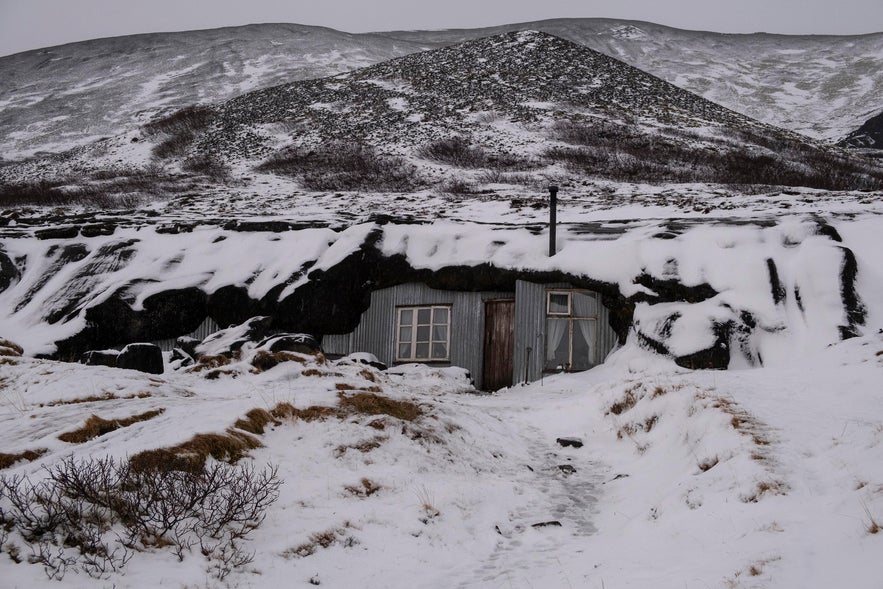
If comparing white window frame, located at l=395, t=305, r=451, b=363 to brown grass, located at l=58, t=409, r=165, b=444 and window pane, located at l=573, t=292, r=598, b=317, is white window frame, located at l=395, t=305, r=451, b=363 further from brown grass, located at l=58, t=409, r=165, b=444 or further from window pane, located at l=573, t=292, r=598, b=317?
brown grass, located at l=58, t=409, r=165, b=444

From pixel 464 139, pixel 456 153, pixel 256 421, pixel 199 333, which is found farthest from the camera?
pixel 464 139

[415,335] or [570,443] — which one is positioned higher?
[570,443]

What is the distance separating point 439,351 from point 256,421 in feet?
37.1

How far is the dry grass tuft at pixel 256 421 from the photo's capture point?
6.62 metres

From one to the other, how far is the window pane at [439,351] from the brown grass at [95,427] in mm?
11238

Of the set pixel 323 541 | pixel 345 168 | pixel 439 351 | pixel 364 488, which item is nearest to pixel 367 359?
pixel 439 351

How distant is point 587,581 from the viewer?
4.39m

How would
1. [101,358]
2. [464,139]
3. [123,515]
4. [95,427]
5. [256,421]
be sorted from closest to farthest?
[123,515]
[95,427]
[256,421]
[101,358]
[464,139]

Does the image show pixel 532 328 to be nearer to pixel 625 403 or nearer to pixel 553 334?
pixel 553 334

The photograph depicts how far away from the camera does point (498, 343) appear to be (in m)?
17.6

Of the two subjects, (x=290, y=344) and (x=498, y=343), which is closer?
(x=290, y=344)

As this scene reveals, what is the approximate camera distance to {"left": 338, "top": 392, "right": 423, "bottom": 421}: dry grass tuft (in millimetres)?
7707

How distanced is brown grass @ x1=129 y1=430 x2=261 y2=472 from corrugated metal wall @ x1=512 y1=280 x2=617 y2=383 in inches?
440

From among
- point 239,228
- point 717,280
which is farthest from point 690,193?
point 239,228
